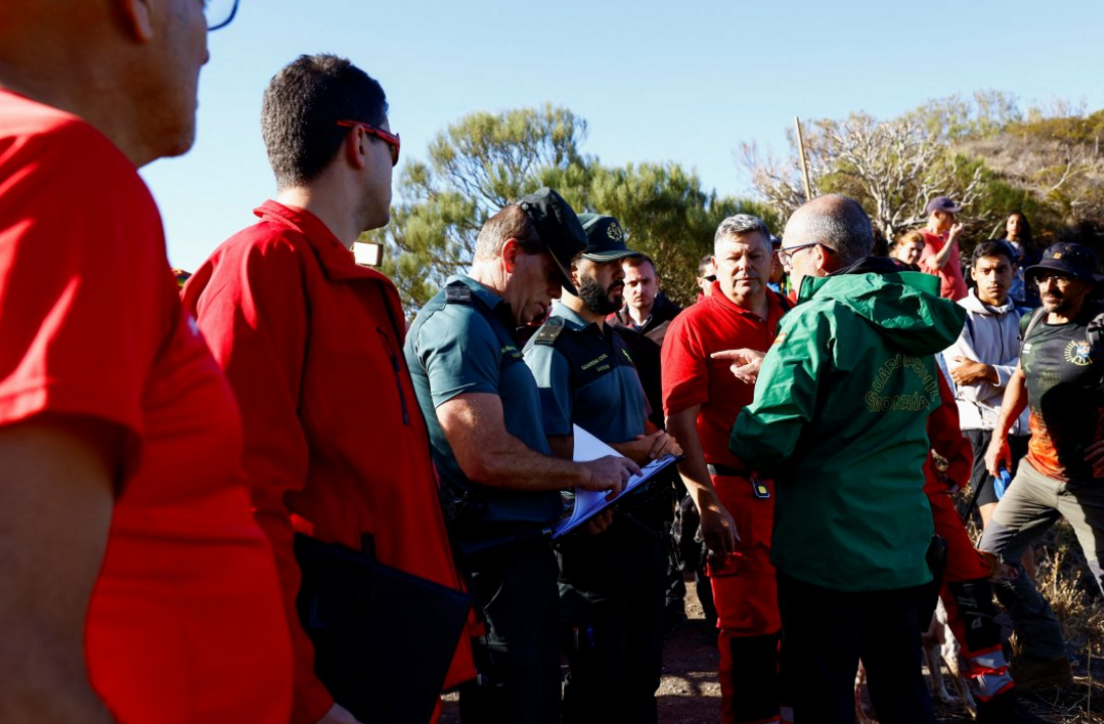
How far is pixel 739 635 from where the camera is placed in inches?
160

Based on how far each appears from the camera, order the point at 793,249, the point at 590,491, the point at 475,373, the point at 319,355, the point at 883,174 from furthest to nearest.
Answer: the point at 883,174, the point at 793,249, the point at 590,491, the point at 475,373, the point at 319,355

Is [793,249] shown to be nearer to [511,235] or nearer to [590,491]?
[511,235]

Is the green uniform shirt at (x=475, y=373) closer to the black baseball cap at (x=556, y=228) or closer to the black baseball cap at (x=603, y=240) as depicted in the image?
the black baseball cap at (x=556, y=228)

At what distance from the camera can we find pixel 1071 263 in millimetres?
5184

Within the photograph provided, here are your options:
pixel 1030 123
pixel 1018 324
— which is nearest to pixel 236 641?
pixel 1018 324

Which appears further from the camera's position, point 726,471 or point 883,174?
point 883,174

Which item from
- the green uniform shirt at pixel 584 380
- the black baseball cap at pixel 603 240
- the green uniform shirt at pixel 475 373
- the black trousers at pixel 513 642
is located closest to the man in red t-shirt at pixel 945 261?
the black baseball cap at pixel 603 240

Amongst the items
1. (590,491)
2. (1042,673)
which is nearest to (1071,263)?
(1042,673)

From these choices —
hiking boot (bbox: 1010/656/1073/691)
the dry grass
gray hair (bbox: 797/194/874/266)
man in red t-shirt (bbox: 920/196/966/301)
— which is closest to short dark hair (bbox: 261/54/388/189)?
gray hair (bbox: 797/194/874/266)

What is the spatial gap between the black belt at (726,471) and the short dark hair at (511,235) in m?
1.59

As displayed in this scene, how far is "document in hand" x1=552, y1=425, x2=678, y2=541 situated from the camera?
3.01 metres

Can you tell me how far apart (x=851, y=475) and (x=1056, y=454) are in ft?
9.18

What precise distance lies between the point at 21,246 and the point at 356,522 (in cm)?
109

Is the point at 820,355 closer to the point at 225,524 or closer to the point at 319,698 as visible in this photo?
the point at 319,698
